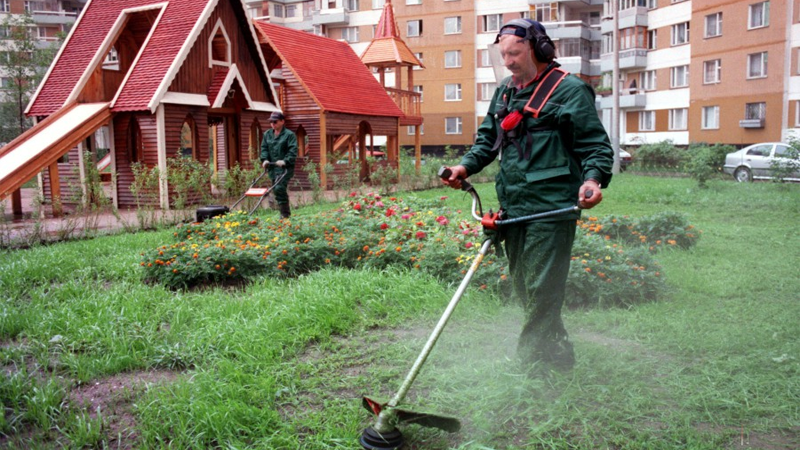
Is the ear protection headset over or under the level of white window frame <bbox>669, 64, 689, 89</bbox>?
under

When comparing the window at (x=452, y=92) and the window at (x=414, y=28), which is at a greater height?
the window at (x=414, y=28)

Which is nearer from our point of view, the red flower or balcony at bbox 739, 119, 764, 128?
the red flower

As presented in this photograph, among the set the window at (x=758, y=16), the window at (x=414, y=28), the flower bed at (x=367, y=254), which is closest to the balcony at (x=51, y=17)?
the window at (x=414, y=28)

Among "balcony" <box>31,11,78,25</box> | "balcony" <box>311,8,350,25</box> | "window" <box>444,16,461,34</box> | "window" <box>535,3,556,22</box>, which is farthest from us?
"balcony" <box>31,11,78,25</box>

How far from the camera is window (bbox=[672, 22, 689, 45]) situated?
38.9 m

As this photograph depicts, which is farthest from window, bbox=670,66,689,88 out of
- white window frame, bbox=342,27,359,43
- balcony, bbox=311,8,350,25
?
balcony, bbox=311,8,350,25

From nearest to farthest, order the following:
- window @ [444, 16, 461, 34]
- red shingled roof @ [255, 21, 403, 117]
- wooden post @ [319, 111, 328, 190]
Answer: wooden post @ [319, 111, 328, 190] < red shingled roof @ [255, 21, 403, 117] < window @ [444, 16, 461, 34]

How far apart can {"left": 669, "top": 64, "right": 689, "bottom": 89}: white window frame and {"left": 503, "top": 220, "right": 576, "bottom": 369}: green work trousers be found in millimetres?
38509

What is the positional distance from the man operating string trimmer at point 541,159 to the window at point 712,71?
3659 centimetres

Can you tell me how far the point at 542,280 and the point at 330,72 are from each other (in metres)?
21.1

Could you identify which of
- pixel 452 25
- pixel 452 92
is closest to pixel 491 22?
pixel 452 25

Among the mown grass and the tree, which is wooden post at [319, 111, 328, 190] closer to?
the tree

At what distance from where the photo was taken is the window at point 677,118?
129ft

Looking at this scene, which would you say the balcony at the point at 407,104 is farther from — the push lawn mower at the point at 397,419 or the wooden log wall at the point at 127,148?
the push lawn mower at the point at 397,419
